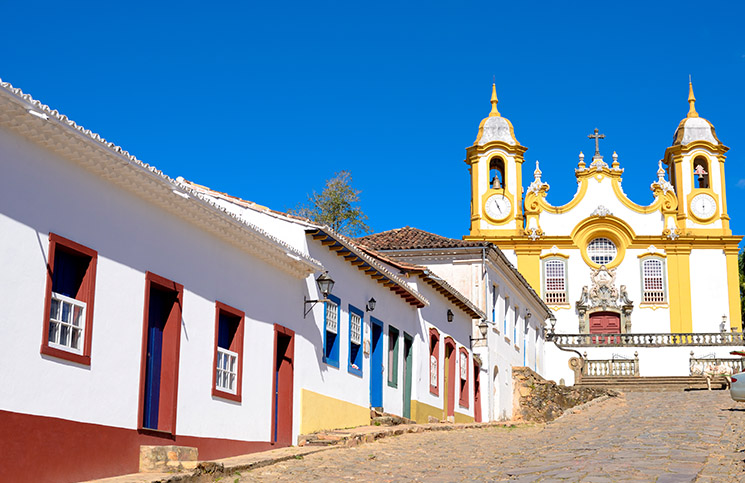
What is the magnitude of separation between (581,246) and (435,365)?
26.0 metres

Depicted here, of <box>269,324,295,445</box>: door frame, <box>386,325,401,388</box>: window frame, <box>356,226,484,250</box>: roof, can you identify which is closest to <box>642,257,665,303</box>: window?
<box>356,226,484,250</box>: roof

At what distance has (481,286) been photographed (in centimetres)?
2977

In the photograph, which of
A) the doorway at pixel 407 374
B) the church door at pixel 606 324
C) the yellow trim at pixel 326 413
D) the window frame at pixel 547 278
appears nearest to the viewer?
the yellow trim at pixel 326 413

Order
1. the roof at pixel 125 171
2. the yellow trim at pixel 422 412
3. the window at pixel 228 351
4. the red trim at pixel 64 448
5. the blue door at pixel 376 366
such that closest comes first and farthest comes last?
the red trim at pixel 64 448 < the roof at pixel 125 171 < the window at pixel 228 351 < the blue door at pixel 376 366 < the yellow trim at pixel 422 412

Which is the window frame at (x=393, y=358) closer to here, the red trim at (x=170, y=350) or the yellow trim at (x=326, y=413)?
the yellow trim at (x=326, y=413)

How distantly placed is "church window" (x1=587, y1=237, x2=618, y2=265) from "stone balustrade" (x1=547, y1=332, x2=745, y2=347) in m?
4.90

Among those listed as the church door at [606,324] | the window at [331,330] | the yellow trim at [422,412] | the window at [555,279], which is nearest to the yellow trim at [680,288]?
the church door at [606,324]

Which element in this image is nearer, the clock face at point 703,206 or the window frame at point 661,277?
the window frame at point 661,277

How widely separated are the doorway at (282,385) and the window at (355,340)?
2.69m

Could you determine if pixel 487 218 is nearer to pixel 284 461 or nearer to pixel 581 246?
pixel 581 246

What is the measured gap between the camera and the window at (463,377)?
88.3 feet

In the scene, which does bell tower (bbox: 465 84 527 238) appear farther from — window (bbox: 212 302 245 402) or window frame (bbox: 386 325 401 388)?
window (bbox: 212 302 245 402)

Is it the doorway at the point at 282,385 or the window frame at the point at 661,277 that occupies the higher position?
the window frame at the point at 661,277

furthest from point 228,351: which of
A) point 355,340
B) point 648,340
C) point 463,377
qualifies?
point 648,340
